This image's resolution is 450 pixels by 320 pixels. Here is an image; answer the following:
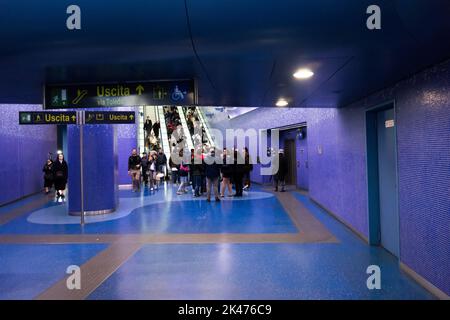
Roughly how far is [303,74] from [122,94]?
95.6 inches

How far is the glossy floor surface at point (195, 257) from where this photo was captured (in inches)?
157

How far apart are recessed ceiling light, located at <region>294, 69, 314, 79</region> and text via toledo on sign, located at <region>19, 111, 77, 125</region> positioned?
454 centimetres

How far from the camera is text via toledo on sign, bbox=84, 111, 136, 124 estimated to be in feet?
22.2

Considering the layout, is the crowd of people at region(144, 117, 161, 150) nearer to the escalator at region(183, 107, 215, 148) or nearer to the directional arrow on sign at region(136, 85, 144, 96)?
the escalator at region(183, 107, 215, 148)

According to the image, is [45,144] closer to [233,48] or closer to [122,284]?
[122,284]

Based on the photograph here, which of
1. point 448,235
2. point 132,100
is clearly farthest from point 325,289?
point 132,100

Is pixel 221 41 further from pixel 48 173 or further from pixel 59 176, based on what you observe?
pixel 48 173

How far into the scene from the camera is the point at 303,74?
4391mm

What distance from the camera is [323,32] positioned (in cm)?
286

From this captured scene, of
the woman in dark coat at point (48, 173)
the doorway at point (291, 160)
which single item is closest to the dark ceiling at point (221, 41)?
the woman in dark coat at point (48, 173)

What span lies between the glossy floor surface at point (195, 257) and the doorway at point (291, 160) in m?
7.19

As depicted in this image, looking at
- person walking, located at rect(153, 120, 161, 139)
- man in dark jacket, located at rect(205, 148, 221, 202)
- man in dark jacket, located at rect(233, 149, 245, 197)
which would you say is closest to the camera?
man in dark jacket, located at rect(205, 148, 221, 202)

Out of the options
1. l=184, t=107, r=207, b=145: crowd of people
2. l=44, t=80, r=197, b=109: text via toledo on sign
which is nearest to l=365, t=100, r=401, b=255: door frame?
l=44, t=80, r=197, b=109: text via toledo on sign

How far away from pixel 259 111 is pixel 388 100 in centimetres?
1251
